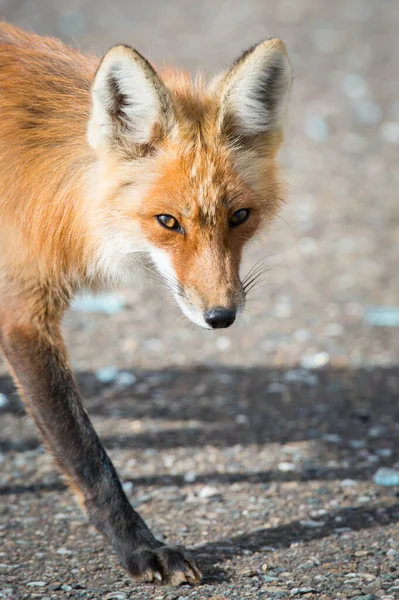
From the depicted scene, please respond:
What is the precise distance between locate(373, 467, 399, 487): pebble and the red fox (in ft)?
4.47

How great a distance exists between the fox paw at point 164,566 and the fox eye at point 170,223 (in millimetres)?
1402

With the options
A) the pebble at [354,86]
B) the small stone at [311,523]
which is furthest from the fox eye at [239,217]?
the pebble at [354,86]

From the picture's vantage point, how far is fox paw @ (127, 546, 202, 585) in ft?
11.3

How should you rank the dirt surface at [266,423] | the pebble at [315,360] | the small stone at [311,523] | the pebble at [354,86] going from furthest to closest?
the pebble at [354,86], the pebble at [315,360], the small stone at [311,523], the dirt surface at [266,423]

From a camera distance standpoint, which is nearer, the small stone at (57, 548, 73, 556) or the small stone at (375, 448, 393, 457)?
the small stone at (57, 548, 73, 556)

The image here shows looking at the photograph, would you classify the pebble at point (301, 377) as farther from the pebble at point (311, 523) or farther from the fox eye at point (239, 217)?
the fox eye at point (239, 217)

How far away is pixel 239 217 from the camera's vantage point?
3553 mm

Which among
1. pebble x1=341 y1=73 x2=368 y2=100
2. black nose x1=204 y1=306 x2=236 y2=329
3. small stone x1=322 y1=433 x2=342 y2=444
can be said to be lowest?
small stone x1=322 y1=433 x2=342 y2=444

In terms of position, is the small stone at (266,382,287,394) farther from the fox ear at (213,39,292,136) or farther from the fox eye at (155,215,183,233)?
the fox eye at (155,215,183,233)

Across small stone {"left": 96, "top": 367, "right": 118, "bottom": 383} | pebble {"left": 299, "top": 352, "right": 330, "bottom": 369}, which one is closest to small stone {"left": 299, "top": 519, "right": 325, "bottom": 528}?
pebble {"left": 299, "top": 352, "right": 330, "bottom": 369}

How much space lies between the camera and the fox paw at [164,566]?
3.45m

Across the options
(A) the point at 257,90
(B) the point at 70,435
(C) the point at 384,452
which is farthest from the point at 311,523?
(A) the point at 257,90

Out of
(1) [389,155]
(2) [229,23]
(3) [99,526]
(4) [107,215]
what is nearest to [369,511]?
(3) [99,526]

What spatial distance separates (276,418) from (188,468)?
0.78m
